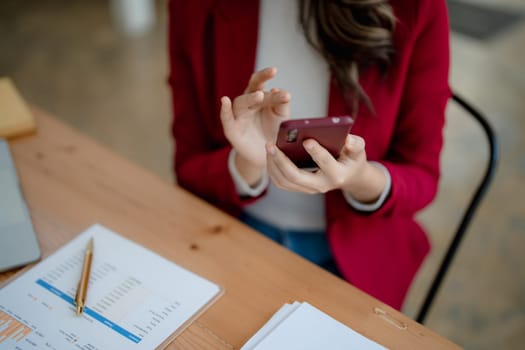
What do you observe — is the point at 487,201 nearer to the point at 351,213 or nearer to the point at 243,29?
the point at 351,213

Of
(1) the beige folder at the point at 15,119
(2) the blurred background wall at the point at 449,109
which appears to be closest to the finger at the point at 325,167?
(1) the beige folder at the point at 15,119

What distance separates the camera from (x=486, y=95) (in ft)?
8.14

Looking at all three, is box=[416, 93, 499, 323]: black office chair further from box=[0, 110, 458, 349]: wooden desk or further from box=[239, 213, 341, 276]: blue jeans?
box=[0, 110, 458, 349]: wooden desk

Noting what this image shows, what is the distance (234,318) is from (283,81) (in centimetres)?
43

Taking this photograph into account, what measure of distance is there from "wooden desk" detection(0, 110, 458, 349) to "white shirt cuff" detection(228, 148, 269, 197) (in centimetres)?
8

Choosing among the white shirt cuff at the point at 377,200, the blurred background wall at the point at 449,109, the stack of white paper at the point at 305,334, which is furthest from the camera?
the blurred background wall at the point at 449,109

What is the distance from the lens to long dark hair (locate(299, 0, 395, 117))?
878 mm

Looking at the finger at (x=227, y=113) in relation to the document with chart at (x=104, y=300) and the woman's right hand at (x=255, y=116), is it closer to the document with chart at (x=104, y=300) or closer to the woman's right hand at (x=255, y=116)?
the woman's right hand at (x=255, y=116)

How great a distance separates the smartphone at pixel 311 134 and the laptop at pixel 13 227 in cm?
35

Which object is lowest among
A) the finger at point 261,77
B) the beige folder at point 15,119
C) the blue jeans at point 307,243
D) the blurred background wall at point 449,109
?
the blurred background wall at point 449,109

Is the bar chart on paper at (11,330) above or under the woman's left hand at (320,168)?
under

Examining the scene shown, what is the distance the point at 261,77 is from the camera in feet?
2.34

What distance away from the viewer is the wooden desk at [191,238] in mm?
669

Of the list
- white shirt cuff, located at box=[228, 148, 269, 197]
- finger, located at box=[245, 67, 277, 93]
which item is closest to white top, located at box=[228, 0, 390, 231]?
white shirt cuff, located at box=[228, 148, 269, 197]
